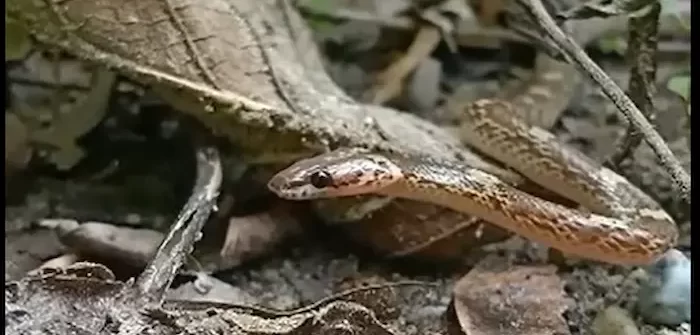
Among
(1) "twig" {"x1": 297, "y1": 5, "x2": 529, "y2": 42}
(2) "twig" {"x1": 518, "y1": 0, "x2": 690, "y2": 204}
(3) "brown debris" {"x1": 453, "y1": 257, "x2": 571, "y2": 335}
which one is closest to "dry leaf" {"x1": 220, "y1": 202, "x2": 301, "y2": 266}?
(3) "brown debris" {"x1": 453, "y1": 257, "x2": 571, "y2": 335}

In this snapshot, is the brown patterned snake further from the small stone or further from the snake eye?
the small stone

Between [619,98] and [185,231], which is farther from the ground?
[619,98]

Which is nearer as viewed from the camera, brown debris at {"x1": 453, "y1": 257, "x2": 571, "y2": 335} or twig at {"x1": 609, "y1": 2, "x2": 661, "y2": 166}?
brown debris at {"x1": 453, "y1": 257, "x2": 571, "y2": 335}

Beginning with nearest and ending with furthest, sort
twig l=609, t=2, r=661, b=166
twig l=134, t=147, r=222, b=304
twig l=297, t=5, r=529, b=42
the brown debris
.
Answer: twig l=134, t=147, r=222, b=304
the brown debris
twig l=609, t=2, r=661, b=166
twig l=297, t=5, r=529, b=42

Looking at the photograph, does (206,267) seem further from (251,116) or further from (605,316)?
(605,316)

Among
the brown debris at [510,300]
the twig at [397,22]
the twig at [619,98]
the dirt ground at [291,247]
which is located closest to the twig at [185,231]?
the dirt ground at [291,247]

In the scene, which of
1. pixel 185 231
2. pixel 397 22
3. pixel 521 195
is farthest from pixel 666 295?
pixel 397 22

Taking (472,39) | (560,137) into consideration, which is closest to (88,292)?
(560,137)

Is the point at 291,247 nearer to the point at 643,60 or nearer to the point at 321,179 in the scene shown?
the point at 321,179
